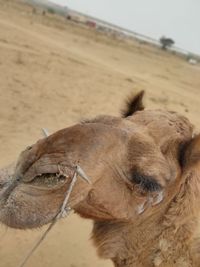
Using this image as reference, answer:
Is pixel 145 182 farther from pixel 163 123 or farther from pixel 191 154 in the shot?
pixel 163 123

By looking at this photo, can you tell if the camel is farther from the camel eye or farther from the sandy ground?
the sandy ground

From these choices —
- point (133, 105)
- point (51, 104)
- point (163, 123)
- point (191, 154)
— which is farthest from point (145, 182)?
point (51, 104)

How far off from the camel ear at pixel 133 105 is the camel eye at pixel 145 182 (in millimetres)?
985

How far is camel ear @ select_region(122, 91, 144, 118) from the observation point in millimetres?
4227

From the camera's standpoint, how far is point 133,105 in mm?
4273

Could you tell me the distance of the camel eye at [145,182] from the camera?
3307 mm

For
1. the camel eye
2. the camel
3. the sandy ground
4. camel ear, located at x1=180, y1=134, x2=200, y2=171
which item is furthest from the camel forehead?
the sandy ground

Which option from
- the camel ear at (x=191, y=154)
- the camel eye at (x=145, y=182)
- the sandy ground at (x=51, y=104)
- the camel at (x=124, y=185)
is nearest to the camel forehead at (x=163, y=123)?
the camel at (x=124, y=185)

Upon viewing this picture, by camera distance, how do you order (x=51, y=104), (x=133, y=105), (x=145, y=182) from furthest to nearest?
1. (x=51, y=104)
2. (x=133, y=105)
3. (x=145, y=182)

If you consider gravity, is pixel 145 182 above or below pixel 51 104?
above

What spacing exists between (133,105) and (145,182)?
1096 millimetres

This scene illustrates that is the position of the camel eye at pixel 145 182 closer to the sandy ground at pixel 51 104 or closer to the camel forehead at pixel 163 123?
the camel forehead at pixel 163 123

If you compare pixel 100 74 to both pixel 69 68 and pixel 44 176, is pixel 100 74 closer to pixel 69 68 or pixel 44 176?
pixel 69 68

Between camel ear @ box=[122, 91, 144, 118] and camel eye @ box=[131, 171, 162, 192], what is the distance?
98cm
